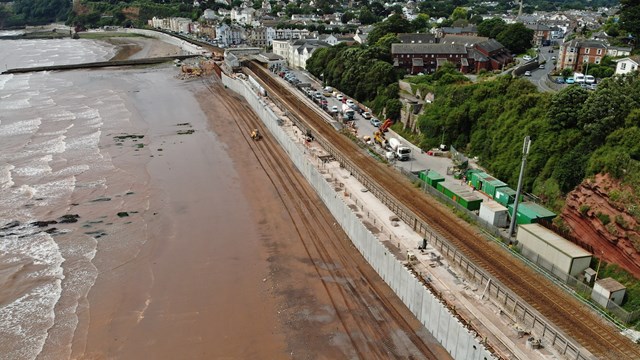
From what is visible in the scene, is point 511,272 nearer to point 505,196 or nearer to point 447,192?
point 505,196

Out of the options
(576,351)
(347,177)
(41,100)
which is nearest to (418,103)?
(347,177)

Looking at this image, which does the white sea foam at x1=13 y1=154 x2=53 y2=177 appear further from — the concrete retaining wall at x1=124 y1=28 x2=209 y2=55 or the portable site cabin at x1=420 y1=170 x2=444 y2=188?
the concrete retaining wall at x1=124 y1=28 x2=209 y2=55

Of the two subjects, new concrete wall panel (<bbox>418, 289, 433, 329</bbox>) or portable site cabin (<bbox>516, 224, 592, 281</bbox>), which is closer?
new concrete wall panel (<bbox>418, 289, 433, 329</bbox>)

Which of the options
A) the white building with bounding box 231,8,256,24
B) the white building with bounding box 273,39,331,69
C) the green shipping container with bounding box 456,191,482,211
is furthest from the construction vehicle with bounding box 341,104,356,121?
the white building with bounding box 231,8,256,24

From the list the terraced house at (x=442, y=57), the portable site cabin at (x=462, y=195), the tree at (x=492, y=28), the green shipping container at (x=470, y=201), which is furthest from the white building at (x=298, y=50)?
the green shipping container at (x=470, y=201)

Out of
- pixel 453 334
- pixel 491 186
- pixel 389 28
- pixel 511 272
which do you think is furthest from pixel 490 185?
pixel 389 28

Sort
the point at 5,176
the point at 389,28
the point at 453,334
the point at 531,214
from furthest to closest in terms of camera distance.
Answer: the point at 389,28 → the point at 5,176 → the point at 531,214 → the point at 453,334
